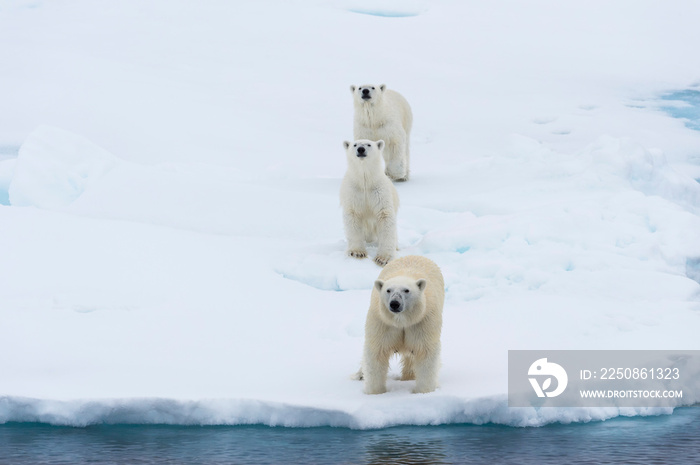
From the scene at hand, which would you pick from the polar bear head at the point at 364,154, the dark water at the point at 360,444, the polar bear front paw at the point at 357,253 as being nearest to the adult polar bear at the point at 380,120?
the polar bear head at the point at 364,154

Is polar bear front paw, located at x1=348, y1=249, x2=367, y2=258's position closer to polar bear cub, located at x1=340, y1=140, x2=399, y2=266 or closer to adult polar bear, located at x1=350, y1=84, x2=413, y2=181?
polar bear cub, located at x1=340, y1=140, x2=399, y2=266

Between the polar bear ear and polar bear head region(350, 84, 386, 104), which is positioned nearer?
the polar bear ear

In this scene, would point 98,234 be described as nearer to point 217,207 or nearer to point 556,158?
point 217,207

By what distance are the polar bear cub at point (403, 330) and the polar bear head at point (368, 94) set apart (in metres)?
5.56

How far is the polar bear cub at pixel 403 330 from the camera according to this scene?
5023 millimetres

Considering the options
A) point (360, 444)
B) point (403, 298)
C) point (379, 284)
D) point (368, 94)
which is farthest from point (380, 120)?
point (360, 444)

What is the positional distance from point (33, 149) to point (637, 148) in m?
7.41

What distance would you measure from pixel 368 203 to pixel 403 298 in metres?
2.78

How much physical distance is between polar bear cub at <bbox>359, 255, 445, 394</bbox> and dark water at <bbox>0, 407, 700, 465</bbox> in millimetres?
326

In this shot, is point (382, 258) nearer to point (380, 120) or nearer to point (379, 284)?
point (379, 284)

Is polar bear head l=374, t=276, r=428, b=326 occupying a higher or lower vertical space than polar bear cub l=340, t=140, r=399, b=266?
lower

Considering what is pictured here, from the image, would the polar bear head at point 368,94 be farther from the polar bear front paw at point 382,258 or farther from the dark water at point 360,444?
the dark water at point 360,444

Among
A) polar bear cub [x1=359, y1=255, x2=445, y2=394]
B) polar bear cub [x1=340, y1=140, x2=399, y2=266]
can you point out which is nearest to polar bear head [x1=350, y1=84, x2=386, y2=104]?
polar bear cub [x1=340, y1=140, x2=399, y2=266]

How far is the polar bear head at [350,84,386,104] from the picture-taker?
10.6 meters
